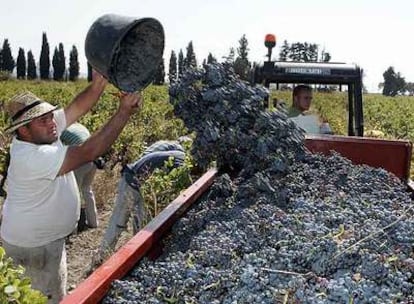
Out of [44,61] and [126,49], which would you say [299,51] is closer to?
[126,49]

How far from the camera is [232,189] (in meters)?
3.12

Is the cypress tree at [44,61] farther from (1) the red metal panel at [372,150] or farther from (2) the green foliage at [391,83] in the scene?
(1) the red metal panel at [372,150]

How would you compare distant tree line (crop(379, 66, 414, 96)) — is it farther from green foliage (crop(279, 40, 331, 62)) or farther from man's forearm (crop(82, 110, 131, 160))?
man's forearm (crop(82, 110, 131, 160))

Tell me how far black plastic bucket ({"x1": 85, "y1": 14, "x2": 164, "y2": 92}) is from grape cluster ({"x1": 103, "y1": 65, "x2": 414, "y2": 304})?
333mm

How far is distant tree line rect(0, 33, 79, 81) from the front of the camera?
75000 mm

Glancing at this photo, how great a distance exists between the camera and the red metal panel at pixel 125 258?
6.09 ft

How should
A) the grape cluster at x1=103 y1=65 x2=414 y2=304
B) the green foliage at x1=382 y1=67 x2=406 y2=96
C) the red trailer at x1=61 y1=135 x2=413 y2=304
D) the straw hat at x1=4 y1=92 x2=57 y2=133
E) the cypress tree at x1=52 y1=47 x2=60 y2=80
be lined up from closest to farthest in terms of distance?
1. the grape cluster at x1=103 y1=65 x2=414 y2=304
2. the red trailer at x1=61 y1=135 x2=413 y2=304
3. the straw hat at x1=4 y1=92 x2=57 y2=133
4. the green foliage at x1=382 y1=67 x2=406 y2=96
5. the cypress tree at x1=52 y1=47 x2=60 y2=80

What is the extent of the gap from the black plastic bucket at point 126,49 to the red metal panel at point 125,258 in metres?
0.69

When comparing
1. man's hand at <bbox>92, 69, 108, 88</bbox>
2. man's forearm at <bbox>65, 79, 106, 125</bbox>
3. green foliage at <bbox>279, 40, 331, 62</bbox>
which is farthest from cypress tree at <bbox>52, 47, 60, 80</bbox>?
man's hand at <bbox>92, 69, 108, 88</bbox>

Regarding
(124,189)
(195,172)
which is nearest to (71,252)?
(124,189)

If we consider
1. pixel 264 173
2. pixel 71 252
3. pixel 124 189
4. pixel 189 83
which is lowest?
pixel 71 252

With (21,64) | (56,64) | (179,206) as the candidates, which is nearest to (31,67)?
(21,64)

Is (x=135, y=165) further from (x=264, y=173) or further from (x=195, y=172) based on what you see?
(x=264, y=173)

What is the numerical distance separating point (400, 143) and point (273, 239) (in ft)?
6.71
